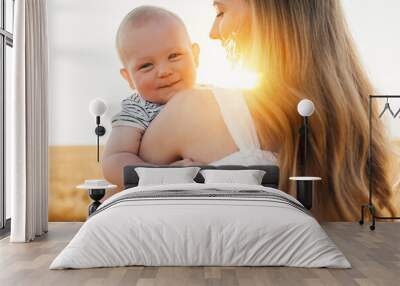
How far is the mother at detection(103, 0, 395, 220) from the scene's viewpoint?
7.13m

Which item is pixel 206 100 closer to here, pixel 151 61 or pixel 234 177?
pixel 151 61

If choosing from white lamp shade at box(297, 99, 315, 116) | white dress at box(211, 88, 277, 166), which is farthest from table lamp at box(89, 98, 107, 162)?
white lamp shade at box(297, 99, 315, 116)

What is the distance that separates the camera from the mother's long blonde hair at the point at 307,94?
7.16m

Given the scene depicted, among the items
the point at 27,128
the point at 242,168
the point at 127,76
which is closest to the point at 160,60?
the point at 127,76

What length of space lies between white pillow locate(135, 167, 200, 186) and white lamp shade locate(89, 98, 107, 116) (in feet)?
3.01

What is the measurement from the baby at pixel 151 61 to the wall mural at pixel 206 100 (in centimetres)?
1

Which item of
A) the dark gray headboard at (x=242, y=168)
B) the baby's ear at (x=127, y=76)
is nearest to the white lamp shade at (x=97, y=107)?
the baby's ear at (x=127, y=76)

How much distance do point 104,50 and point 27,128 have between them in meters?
1.76

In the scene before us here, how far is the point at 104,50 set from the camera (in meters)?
7.32

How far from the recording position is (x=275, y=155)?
712 centimetres

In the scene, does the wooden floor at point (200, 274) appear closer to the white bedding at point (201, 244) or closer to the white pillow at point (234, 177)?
the white bedding at point (201, 244)

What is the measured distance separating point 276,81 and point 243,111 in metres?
0.55

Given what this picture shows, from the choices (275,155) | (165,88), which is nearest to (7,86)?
(165,88)

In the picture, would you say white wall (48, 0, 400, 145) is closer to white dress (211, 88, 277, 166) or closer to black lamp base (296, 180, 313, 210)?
white dress (211, 88, 277, 166)
